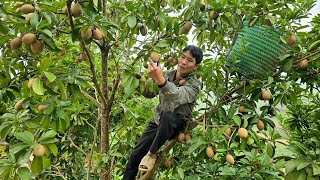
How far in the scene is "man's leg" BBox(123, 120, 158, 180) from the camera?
2.07m

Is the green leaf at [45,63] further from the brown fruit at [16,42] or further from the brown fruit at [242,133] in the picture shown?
the brown fruit at [242,133]

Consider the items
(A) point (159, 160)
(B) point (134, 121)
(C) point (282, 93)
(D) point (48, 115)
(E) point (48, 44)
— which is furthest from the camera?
(B) point (134, 121)

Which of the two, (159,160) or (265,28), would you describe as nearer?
(265,28)

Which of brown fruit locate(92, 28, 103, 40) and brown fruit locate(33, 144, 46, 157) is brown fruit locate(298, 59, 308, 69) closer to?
brown fruit locate(92, 28, 103, 40)

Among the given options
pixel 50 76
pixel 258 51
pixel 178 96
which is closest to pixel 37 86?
pixel 50 76

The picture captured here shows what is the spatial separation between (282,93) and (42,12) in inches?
38.7

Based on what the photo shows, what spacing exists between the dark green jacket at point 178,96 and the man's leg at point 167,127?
0.10 feet

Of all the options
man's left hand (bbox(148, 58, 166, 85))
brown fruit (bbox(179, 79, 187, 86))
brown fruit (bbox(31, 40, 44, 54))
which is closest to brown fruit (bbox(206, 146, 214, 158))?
man's left hand (bbox(148, 58, 166, 85))

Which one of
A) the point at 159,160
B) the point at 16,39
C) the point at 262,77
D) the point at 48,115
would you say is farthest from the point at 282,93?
the point at 16,39

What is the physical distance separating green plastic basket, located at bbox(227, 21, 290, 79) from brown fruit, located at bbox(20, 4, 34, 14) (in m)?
0.86

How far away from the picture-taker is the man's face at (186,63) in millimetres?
1868

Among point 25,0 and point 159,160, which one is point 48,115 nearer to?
point 25,0

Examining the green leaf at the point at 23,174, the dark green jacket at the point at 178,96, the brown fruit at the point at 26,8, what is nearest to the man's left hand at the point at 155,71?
the dark green jacket at the point at 178,96

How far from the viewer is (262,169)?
1.39 metres
